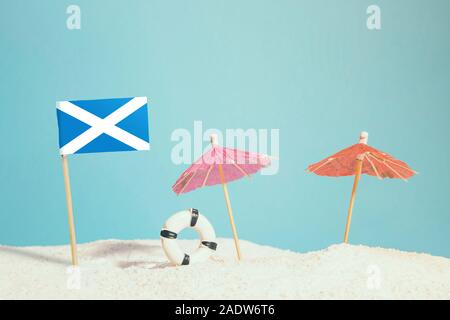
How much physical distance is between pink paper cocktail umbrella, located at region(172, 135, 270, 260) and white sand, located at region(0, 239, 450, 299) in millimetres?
717

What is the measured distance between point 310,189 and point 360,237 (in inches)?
33.3

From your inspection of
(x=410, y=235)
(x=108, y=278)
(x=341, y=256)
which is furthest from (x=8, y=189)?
(x=410, y=235)

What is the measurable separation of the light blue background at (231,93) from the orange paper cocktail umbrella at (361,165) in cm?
212

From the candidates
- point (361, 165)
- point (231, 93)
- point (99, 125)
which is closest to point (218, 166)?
point (99, 125)

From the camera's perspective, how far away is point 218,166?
476 cm

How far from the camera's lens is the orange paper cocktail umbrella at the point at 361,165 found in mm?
4641

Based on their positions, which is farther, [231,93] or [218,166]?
[231,93]

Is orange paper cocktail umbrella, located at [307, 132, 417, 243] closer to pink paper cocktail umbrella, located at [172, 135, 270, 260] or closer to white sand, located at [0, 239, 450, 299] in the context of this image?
pink paper cocktail umbrella, located at [172, 135, 270, 260]

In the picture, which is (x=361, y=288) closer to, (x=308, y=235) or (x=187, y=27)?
(x=308, y=235)

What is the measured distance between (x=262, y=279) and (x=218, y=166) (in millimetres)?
1250

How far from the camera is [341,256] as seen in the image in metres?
4.14

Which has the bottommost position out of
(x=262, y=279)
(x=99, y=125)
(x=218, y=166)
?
(x=262, y=279)

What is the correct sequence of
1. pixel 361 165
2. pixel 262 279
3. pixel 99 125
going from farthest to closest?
1. pixel 361 165
2. pixel 99 125
3. pixel 262 279

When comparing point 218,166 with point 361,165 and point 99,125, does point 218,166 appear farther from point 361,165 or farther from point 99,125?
point 361,165
